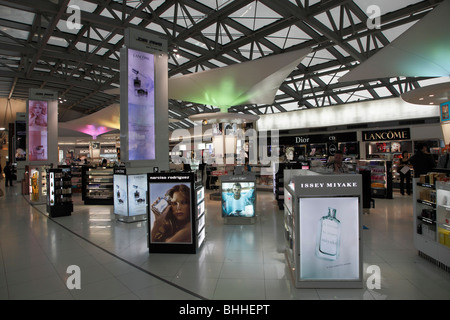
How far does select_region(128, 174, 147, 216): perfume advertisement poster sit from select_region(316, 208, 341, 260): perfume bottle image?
521 centimetres

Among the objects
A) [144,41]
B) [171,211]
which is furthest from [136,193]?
[144,41]

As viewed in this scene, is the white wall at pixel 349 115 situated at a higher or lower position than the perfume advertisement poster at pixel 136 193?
higher

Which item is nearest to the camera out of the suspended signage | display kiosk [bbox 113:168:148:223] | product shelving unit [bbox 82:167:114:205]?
display kiosk [bbox 113:168:148:223]

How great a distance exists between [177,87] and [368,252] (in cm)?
851

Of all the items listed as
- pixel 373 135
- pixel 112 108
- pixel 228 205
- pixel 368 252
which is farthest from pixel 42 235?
pixel 373 135

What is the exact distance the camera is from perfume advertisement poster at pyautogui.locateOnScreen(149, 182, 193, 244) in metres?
4.59

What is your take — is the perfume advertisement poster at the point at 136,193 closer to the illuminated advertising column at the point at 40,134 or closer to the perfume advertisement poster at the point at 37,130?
the illuminated advertising column at the point at 40,134

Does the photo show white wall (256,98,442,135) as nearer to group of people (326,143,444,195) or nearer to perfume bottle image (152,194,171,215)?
group of people (326,143,444,195)

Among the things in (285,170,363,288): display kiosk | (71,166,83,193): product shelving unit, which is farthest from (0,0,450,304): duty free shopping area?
(71,166,83,193): product shelving unit

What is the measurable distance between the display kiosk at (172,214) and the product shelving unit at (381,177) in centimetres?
760

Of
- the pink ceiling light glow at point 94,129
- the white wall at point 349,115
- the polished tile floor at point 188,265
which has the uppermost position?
the pink ceiling light glow at point 94,129

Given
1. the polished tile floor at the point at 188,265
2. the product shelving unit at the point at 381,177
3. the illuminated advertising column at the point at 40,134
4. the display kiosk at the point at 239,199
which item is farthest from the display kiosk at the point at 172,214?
the illuminated advertising column at the point at 40,134

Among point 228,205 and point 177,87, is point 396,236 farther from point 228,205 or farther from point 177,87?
point 177,87

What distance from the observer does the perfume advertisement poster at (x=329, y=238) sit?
3184 millimetres
